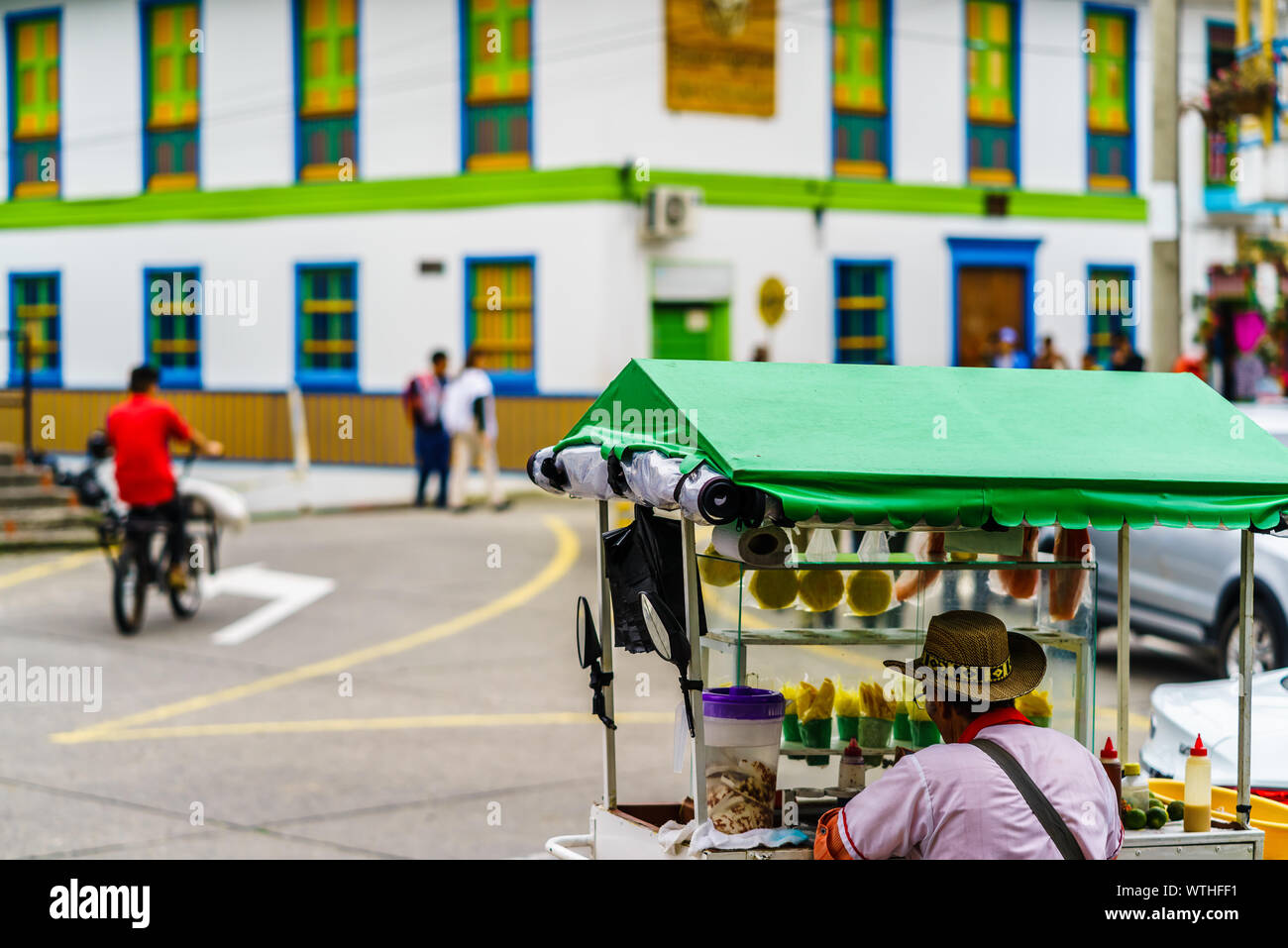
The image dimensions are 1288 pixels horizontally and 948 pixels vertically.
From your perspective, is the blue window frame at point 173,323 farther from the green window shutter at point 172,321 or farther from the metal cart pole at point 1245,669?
the metal cart pole at point 1245,669

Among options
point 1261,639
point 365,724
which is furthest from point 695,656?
point 1261,639

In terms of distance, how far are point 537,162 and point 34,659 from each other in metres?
13.4

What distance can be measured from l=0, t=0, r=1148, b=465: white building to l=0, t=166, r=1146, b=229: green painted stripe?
0.05 metres

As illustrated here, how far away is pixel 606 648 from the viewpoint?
5.36 metres

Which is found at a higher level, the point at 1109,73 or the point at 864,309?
the point at 1109,73

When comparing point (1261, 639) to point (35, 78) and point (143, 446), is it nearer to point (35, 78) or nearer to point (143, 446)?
point (143, 446)

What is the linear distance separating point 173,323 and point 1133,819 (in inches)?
909

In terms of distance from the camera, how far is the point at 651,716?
996 centimetres

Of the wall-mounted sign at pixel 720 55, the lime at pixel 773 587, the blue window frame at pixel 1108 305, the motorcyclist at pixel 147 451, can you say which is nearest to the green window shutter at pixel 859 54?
the wall-mounted sign at pixel 720 55

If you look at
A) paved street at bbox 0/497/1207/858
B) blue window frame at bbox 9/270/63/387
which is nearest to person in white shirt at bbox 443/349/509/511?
paved street at bbox 0/497/1207/858

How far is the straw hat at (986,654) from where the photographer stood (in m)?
3.92

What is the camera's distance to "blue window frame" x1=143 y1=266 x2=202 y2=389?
25641 millimetres

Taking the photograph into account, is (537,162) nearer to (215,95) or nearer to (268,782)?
(215,95)

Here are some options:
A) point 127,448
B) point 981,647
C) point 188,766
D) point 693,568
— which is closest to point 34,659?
point 127,448
